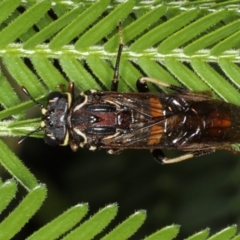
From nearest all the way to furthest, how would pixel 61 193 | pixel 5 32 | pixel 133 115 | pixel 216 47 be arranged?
pixel 5 32 < pixel 216 47 < pixel 133 115 < pixel 61 193

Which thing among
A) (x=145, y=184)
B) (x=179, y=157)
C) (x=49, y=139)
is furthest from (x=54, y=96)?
(x=145, y=184)

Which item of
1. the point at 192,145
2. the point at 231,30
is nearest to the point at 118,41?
the point at 231,30

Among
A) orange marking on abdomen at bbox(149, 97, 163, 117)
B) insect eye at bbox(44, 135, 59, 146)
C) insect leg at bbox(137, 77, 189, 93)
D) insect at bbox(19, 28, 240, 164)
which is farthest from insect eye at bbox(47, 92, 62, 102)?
orange marking on abdomen at bbox(149, 97, 163, 117)

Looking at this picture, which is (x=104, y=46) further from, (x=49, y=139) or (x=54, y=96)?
(x=49, y=139)

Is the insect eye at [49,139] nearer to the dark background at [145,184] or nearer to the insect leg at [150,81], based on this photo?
the insect leg at [150,81]

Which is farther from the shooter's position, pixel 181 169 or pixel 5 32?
pixel 181 169

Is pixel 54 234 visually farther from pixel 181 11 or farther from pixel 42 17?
pixel 181 11

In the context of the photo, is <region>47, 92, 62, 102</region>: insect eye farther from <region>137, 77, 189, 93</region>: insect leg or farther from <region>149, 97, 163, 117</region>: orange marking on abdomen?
<region>149, 97, 163, 117</region>: orange marking on abdomen

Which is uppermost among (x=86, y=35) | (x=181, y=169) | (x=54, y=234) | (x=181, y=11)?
(x=86, y=35)

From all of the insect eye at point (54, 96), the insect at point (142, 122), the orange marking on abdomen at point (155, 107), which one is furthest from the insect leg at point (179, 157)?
the insect eye at point (54, 96)
